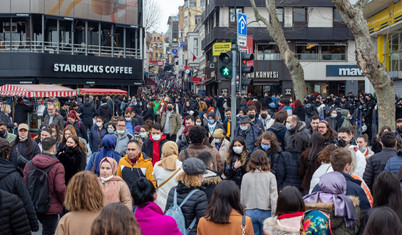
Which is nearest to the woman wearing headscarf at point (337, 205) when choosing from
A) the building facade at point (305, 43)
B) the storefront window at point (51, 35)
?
the storefront window at point (51, 35)

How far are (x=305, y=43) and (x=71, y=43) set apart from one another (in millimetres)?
19228

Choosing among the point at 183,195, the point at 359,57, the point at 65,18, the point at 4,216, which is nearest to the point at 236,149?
the point at 183,195

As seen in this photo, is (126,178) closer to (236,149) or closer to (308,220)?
(236,149)

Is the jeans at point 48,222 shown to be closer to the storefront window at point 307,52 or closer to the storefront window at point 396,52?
the storefront window at point 396,52

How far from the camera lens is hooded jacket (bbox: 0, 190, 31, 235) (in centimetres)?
465

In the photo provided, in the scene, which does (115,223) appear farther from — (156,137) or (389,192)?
(156,137)

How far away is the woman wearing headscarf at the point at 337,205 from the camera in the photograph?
14.6ft

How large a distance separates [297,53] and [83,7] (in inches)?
708

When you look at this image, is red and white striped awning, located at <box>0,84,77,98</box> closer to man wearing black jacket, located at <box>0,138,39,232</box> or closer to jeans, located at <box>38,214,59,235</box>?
jeans, located at <box>38,214,59,235</box>

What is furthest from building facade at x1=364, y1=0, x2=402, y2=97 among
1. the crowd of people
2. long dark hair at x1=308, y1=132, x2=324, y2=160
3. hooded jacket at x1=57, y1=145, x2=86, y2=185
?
hooded jacket at x1=57, y1=145, x2=86, y2=185

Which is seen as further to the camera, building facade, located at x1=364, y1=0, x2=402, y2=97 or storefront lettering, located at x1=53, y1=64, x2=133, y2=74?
storefront lettering, located at x1=53, y1=64, x2=133, y2=74

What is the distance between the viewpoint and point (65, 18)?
36.6 m

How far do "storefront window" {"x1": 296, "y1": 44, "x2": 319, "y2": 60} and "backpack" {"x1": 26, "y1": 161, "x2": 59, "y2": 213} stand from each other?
124 feet

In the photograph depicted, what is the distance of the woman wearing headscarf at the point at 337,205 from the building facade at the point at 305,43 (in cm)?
3714
